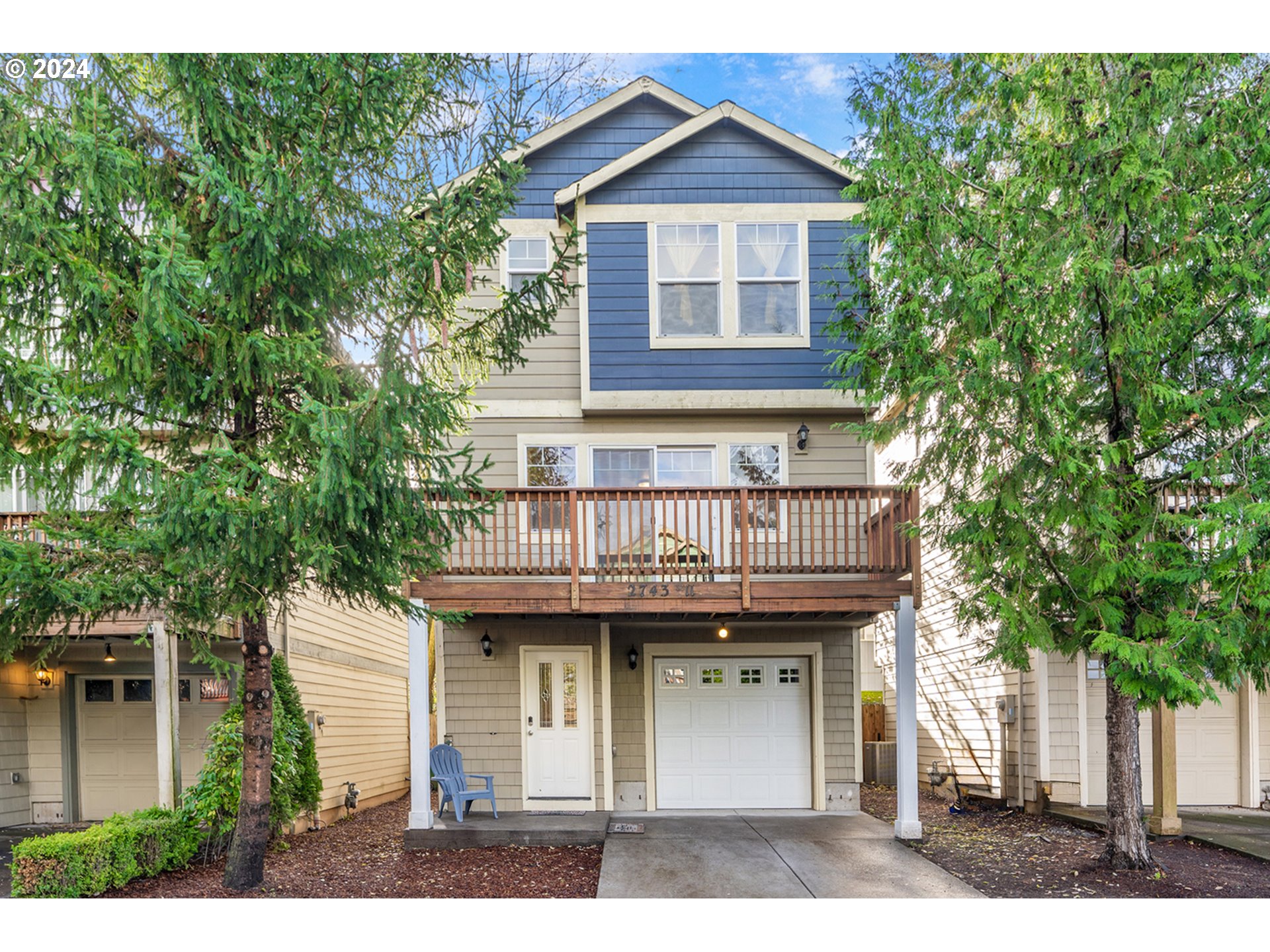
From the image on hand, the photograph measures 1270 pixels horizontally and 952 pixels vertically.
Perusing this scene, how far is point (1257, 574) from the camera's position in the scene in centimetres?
565

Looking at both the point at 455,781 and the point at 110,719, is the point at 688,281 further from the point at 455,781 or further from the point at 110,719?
the point at 110,719

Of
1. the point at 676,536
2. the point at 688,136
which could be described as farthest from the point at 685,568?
the point at 688,136

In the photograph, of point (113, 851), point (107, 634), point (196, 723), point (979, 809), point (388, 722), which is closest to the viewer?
point (113, 851)

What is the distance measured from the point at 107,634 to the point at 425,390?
533cm

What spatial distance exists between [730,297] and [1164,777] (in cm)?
591

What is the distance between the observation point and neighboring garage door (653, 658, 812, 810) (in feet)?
32.2

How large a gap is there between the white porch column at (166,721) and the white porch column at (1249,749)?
33.6ft

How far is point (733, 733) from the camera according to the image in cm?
991

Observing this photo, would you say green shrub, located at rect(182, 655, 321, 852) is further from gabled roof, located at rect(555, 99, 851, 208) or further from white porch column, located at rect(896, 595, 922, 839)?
gabled roof, located at rect(555, 99, 851, 208)

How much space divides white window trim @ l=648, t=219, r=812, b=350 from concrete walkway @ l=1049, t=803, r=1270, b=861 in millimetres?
5237

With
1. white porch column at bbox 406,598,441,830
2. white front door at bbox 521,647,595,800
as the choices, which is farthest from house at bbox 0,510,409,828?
white front door at bbox 521,647,595,800

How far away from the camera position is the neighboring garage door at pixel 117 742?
9867 mm

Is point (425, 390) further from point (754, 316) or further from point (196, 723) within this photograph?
point (196, 723)

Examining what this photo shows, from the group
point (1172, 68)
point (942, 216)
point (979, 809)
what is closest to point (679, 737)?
point (979, 809)
